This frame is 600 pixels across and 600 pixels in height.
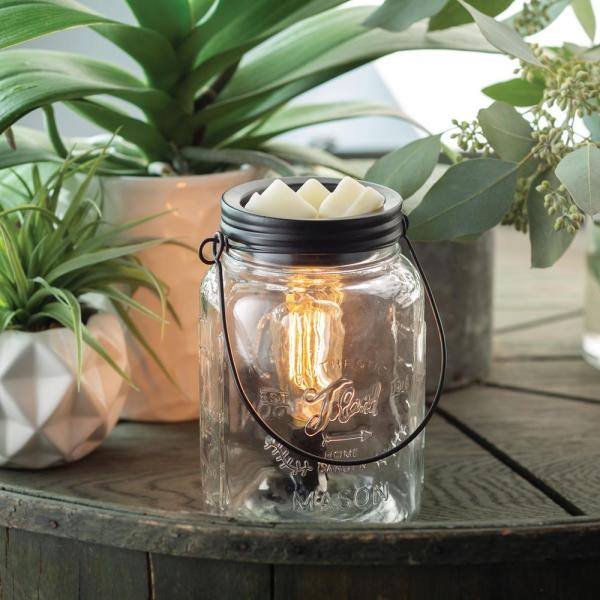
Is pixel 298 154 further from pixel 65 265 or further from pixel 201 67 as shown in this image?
pixel 65 265

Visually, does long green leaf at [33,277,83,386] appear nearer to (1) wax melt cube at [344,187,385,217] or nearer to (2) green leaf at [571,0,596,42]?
(1) wax melt cube at [344,187,385,217]

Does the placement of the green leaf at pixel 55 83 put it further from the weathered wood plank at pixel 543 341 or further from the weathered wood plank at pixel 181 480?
the weathered wood plank at pixel 543 341

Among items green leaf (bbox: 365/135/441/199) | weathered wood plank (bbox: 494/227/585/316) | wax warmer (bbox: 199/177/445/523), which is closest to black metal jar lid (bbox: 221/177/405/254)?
wax warmer (bbox: 199/177/445/523)

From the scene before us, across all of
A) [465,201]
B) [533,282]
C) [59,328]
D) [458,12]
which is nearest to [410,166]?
[465,201]

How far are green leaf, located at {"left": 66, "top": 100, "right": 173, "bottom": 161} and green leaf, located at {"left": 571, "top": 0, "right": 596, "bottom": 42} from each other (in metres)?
0.32

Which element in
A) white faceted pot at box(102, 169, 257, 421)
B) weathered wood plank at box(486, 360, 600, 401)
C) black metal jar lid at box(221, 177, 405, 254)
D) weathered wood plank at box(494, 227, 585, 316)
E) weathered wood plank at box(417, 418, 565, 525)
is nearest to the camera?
black metal jar lid at box(221, 177, 405, 254)

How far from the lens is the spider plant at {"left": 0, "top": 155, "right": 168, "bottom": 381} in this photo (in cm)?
65

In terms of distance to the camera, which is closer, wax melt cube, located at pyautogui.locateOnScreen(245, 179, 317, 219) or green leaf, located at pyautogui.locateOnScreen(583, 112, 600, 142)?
wax melt cube, located at pyautogui.locateOnScreen(245, 179, 317, 219)

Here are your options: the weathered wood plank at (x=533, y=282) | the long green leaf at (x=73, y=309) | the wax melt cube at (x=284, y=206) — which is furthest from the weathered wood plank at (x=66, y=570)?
the weathered wood plank at (x=533, y=282)

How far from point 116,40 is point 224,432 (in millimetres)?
284

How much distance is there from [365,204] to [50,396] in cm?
25

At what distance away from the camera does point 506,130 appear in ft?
2.12

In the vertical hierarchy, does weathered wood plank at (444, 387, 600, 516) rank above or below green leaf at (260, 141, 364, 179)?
below

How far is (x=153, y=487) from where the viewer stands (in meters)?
0.66
